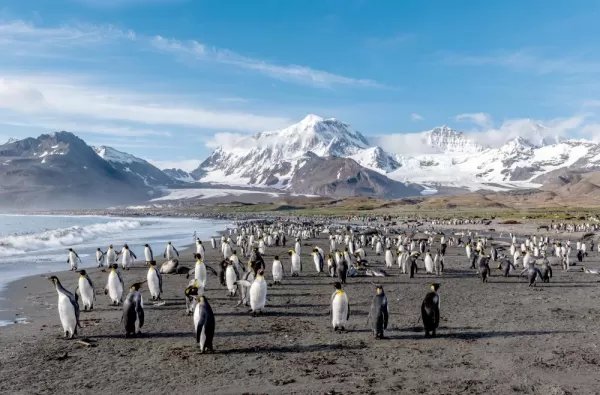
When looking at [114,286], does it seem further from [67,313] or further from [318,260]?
[318,260]

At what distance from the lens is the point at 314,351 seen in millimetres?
10266

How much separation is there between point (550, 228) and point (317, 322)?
50.2 meters

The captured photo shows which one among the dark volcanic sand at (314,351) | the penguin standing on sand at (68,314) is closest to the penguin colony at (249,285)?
the penguin standing on sand at (68,314)

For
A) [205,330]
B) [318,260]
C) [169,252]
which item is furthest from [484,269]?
[169,252]

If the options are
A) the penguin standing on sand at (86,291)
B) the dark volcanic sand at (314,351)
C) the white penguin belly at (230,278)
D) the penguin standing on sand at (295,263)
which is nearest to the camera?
the dark volcanic sand at (314,351)

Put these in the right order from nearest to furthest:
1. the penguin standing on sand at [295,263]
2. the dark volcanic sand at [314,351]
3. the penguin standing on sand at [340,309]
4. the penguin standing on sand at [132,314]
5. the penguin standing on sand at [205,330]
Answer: the dark volcanic sand at [314,351]
the penguin standing on sand at [205,330]
the penguin standing on sand at [132,314]
the penguin standing on sand at [340,309]
the penguin standing on sand at [295,263]

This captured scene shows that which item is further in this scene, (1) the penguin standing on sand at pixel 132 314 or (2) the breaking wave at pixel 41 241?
(2) the breaking wave at pixel 41 241

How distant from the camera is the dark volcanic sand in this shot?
8.45 m

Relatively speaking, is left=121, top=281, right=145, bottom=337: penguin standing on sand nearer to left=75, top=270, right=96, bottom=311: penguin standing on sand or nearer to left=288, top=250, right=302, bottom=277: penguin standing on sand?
left=75, top=270, right=96, bottom=311: penguin standing on sand

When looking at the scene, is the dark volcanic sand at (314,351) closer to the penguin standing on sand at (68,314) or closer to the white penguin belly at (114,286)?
the penguin standing on sand at (68,314)

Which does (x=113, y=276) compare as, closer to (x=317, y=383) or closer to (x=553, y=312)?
(x=317, y=383)

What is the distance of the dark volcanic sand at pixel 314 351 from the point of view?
27.7 feet

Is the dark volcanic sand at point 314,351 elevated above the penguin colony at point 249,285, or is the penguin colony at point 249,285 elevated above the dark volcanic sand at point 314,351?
the penguin colony at point 249,285

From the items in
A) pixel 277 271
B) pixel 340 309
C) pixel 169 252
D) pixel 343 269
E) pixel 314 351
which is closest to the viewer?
pixel 314 351
